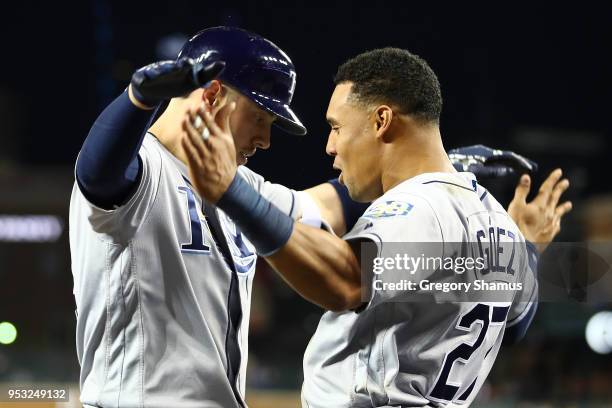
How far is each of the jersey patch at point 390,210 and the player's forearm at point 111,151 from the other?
1.62ft

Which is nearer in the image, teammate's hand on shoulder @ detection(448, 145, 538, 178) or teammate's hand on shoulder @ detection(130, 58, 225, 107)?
teammate's hand on shoulder @ detection(130, 58, 225, 107)

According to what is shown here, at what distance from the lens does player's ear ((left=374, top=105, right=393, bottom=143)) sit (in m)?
1.92

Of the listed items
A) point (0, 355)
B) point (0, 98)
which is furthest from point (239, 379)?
point (0, 98)

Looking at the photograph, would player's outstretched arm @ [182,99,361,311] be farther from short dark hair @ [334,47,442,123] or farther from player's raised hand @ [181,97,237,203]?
short dark hair @ [334,47,442,123]

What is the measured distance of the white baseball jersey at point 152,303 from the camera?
1.72 metres

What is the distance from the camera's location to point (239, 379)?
6.33 ft

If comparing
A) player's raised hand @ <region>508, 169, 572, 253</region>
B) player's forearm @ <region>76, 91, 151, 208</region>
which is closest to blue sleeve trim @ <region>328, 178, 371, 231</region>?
player's raised hand @ <region>508, 169, 572, 253</region>

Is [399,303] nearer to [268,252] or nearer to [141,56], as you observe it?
[268,252]

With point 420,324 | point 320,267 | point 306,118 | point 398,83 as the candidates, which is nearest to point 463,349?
point 420,324

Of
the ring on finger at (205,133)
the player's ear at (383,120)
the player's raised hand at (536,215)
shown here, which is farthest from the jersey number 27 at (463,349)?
the ring on finger at (205,133)

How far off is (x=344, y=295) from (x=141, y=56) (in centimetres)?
834

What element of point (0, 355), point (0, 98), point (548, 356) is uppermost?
point (0, 98)

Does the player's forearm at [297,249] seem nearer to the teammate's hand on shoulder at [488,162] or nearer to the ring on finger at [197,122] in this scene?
Result: the ring on finger at [197,122]

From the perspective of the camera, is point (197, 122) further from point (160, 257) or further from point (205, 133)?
point (160, 257)
